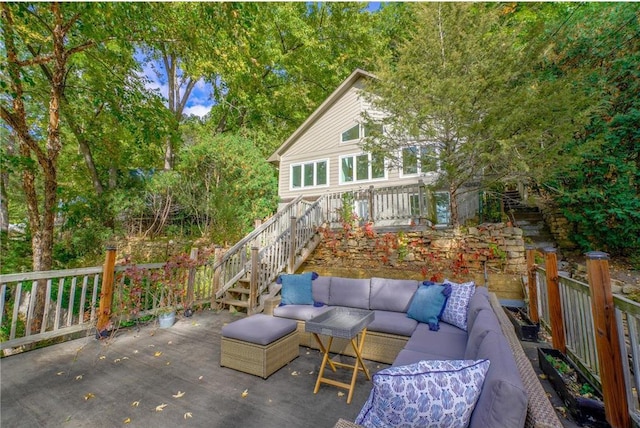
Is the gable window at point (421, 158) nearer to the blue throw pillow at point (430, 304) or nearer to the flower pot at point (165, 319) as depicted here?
the blue throw pillow at point (430, 304)

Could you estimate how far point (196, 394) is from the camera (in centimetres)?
295

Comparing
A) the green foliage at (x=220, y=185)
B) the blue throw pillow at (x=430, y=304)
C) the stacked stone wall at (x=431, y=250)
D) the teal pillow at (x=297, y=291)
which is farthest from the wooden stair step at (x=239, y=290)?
the green foliage at (x=220, y=185)

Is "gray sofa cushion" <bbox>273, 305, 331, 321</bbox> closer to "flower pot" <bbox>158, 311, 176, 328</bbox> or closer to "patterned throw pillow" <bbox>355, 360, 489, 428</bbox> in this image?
"flower pot" <bbox>158, 311, 176, 328</bbox>

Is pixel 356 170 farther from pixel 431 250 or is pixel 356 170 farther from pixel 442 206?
pixel 431 250

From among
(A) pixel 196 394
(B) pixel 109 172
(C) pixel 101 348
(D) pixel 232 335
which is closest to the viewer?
(A) pixel 196 394

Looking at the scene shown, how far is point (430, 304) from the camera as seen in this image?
3758 millimetres

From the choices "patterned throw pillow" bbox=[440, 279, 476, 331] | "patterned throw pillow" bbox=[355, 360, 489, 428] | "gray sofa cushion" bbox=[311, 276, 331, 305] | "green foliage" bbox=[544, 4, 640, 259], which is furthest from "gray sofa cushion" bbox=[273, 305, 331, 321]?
"green foliage" bbox=[544, 4, 640, 259]

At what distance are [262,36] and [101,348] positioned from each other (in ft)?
42.0

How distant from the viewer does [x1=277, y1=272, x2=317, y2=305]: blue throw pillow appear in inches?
183

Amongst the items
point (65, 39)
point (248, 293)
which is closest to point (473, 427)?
point (248, 293)

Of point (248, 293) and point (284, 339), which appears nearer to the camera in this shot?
point (284, 339)

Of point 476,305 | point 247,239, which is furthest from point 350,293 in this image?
point 247,239

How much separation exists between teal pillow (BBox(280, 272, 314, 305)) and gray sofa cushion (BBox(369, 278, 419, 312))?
3.50 ft

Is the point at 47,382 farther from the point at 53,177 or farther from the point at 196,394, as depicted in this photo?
the point at 53,177
